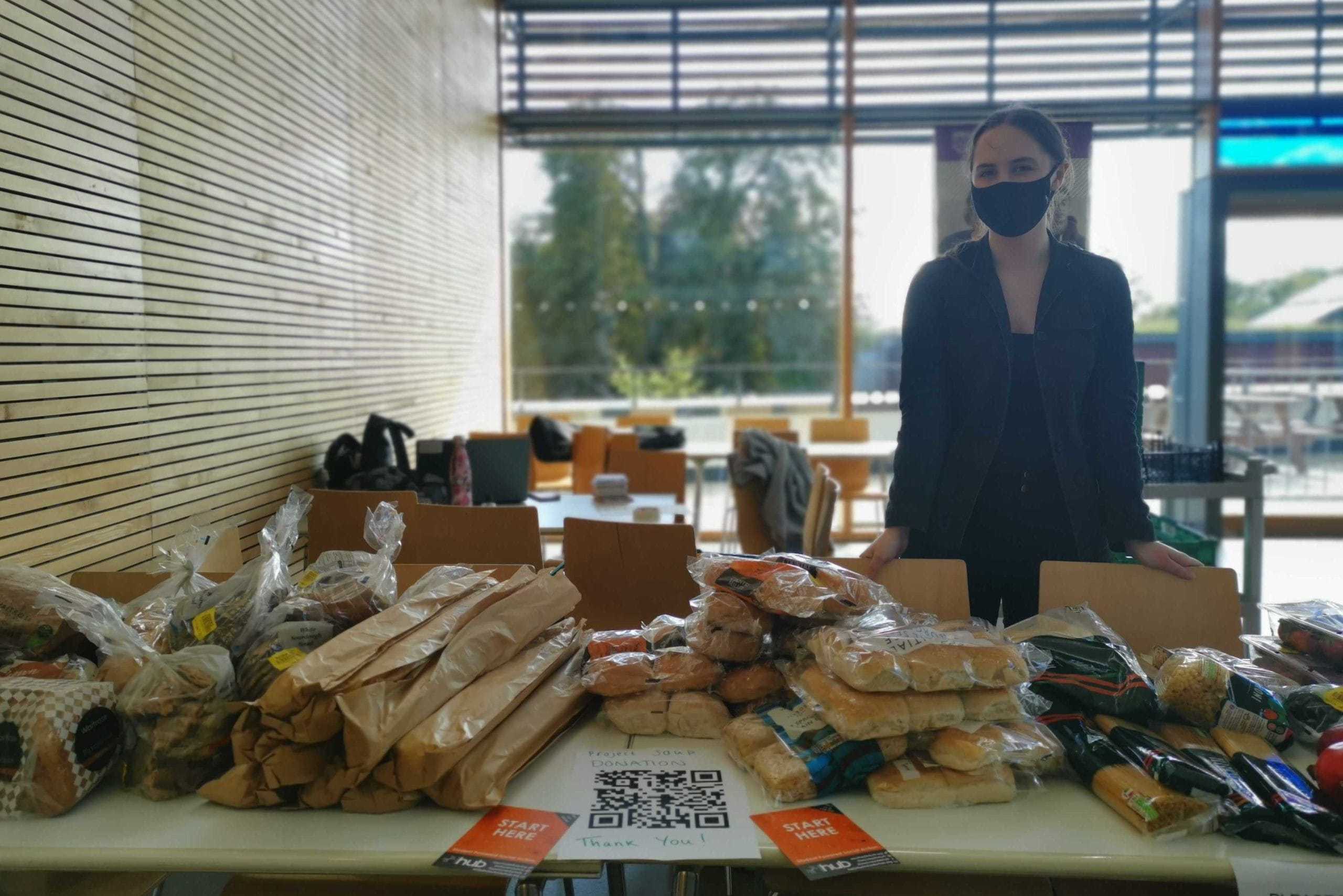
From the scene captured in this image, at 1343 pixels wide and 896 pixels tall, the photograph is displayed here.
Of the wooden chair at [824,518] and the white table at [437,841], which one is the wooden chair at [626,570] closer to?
the wooden chair at [824,518]

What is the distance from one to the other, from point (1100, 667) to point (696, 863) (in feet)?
2.57

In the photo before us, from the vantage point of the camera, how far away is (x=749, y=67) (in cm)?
802

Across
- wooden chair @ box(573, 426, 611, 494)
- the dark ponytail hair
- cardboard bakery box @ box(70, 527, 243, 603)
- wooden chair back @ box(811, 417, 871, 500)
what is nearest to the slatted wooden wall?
cardboard bakery box @ box(70, 527, 243, 603)

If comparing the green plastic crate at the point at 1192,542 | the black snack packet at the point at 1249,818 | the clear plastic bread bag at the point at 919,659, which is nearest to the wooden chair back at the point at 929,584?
the clear plastic bread bag at the point at 919,659

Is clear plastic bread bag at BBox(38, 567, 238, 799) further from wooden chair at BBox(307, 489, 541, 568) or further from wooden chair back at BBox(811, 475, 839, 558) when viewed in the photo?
wooden chair back at BBox(811, 475, 839, 558)

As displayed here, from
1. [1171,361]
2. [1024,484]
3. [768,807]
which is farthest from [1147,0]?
[768,807]

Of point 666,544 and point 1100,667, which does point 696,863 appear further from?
point 666,544

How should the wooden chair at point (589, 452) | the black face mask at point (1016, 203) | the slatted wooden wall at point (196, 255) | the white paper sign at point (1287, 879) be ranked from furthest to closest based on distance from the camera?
the wooden chair at point (589, 452)
the slatted wooden wall at point (196, 255)
the black face mask at point (1016, 203)
the white paper sign at point (1287, 879)

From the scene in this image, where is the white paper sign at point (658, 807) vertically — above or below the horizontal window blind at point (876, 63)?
below

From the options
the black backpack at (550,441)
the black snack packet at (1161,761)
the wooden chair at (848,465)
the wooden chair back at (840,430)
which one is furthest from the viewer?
the wooden chair back at (840,430)

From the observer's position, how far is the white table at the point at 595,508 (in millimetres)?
4020

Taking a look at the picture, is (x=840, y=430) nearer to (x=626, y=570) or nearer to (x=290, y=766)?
(x=626, y=570)

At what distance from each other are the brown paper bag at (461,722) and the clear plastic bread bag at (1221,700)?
3.43ft

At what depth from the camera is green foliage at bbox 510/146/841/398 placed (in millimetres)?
8250
